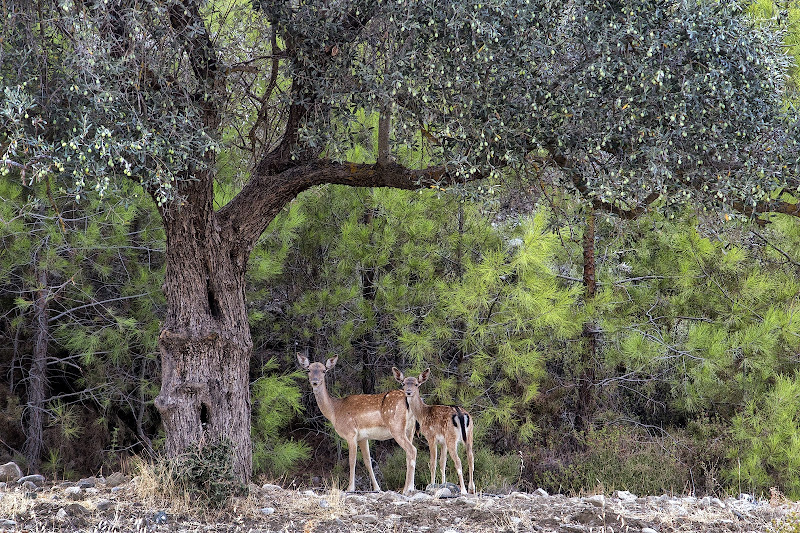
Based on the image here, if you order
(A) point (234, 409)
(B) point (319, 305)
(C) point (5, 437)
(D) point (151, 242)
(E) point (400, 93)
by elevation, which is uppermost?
(E) point (400, 93)

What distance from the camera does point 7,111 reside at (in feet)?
17.4

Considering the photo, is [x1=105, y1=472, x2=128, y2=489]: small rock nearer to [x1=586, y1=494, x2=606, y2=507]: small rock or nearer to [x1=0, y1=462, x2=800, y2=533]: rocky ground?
[x1=0, y1=462, x2=800, y2=533]: rocky ground

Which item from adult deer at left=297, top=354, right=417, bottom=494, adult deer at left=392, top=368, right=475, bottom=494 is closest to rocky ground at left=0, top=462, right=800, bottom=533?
adult deer at left=392, top=368, right=475, bottom=494

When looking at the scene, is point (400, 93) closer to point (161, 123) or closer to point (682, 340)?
point (161, 123)

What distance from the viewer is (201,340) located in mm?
6957

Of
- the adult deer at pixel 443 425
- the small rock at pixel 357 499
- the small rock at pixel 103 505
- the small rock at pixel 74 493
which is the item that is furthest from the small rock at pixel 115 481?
the adult deer at pixel 443 425

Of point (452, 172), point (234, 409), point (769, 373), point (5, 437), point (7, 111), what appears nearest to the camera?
point (7, 111)

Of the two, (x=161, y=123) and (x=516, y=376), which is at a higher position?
(x=161, y=123)

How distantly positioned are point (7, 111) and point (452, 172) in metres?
3.17

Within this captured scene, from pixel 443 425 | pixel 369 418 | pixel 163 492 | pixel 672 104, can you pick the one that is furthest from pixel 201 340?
pixel 672 104

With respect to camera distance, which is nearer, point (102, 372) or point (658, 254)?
point (102, 372)

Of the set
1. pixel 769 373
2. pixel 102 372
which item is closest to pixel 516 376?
pixel 769 373

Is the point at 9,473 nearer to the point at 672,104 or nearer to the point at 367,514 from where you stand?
the point at 367,514

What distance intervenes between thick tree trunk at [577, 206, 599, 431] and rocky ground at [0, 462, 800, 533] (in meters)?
3.88
